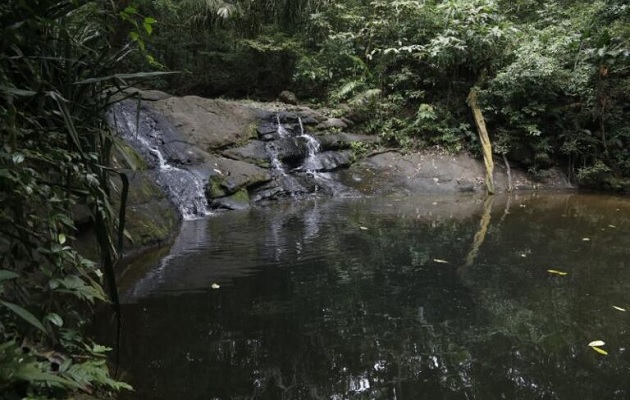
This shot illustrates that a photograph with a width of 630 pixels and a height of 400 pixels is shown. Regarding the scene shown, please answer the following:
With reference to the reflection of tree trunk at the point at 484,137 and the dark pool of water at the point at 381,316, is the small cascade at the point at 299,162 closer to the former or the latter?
the reflection of tree trunk at the point at 484,137

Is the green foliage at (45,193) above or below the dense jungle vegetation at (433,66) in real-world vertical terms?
below

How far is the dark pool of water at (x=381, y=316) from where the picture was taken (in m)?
2.54

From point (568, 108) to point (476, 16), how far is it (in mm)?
3120

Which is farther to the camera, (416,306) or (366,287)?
(366,287)

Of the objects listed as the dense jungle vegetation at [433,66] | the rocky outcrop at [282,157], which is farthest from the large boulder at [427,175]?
the dense jungle vegetation at [433,66]

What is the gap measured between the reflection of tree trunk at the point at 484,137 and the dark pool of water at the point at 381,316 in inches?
162

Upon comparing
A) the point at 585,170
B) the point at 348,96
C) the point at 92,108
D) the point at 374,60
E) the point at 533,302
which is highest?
the point at 374,60

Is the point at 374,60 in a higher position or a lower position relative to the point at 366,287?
higher

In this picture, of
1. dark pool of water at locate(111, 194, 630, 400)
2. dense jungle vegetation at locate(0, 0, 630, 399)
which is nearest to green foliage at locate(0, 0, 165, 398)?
dark pool of water at locate(111, 194, 630, 400)

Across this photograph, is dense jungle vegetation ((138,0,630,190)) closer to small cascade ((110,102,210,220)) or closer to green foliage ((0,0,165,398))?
small cascade ((110,102,210,220))

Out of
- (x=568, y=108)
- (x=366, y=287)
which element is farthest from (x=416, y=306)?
(x=568, y=108)

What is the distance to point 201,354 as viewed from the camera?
2.77 meters

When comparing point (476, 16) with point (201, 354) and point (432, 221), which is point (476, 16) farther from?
point (201, 354)

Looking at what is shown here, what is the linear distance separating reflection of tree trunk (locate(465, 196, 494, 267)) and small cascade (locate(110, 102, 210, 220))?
14.0 ft
